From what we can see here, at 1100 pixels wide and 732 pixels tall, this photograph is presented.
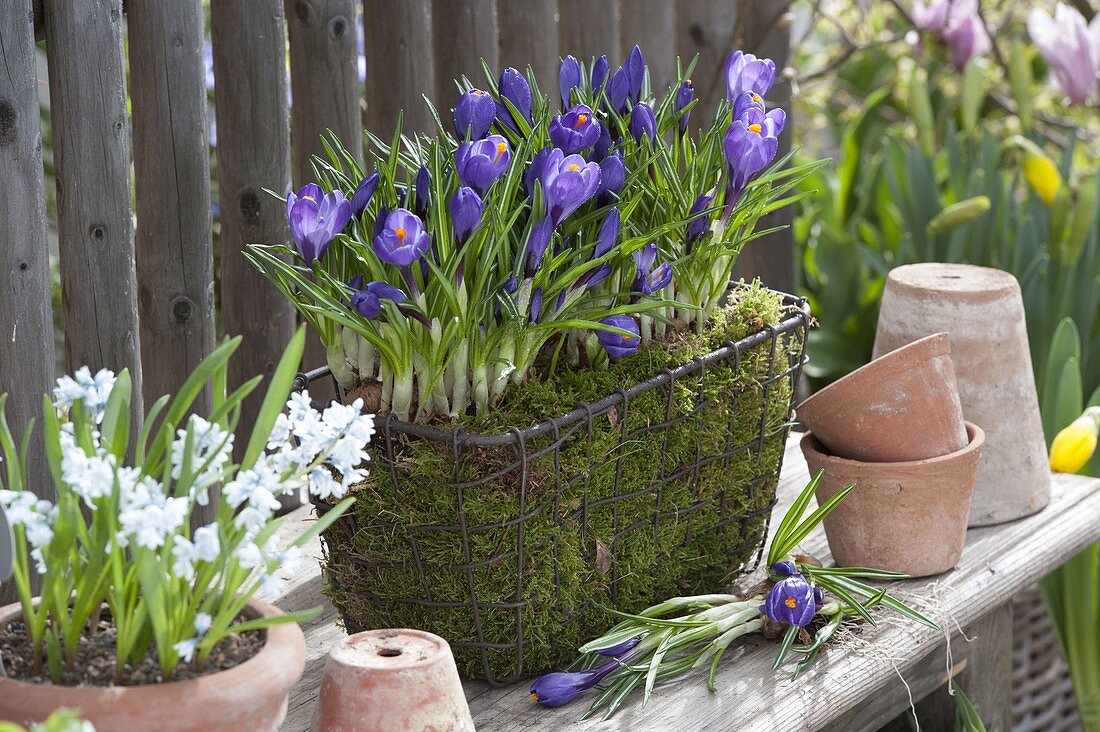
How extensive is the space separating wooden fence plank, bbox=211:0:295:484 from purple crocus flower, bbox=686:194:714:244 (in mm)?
559

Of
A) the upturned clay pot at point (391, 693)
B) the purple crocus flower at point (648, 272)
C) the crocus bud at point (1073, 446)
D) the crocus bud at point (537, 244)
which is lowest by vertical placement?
the crocus bud at point (1073, 446)

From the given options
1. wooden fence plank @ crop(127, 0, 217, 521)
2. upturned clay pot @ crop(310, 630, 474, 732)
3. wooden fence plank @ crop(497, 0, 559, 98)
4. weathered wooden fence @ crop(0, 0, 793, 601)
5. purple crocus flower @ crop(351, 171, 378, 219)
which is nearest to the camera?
upturned clay pot @ crop(310, 630, 474, 732)

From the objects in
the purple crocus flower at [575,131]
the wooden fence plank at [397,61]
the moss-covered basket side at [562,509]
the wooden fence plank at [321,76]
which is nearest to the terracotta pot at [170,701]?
the moss-covered basket side at [562,509]

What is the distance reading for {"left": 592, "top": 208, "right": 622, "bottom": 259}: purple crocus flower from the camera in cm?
101

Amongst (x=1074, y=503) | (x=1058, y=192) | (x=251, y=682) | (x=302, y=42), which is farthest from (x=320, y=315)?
(x=1058, y=192)

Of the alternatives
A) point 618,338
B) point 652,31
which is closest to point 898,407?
point 618,338

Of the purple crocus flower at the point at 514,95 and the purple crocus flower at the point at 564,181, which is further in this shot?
the purple crocus flower at the point at 514,95

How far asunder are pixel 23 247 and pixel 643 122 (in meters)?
0.60

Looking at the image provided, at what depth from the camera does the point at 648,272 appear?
3.63ft

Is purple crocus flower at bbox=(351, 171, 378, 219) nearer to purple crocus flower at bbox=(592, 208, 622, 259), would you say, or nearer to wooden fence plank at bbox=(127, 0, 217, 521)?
purple crocus flower at bbox=(592, 208, 622, 259)

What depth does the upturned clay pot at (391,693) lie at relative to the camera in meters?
0.88

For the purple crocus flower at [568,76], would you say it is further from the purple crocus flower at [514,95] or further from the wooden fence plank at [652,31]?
the wooden fence plank at [652,31]

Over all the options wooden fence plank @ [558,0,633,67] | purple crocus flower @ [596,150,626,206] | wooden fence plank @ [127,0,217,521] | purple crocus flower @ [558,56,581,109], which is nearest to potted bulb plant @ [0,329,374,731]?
purple crocus flower @ [596,150,626,206]

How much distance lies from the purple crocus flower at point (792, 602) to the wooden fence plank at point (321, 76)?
2.39ft
